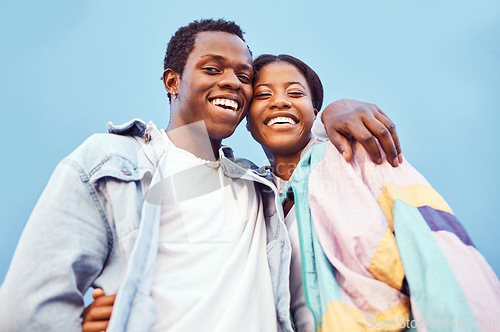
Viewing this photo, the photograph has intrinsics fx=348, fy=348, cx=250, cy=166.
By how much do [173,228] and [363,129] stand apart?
0.53 m

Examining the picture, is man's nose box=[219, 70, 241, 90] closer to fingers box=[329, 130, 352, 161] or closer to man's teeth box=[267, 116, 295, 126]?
man's teeth box=[267, 116, 295, 126]

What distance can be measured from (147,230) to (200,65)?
1.92ft

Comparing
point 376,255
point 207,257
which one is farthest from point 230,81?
point 376,255

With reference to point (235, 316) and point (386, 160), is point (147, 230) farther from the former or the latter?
point (386, 160)

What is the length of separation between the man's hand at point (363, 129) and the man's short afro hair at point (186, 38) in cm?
52

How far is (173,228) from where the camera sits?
872mm

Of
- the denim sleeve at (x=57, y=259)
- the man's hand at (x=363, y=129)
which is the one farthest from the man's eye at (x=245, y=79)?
the denim sleeve at (x=57, y=259)

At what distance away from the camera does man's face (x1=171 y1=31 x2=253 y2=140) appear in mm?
1080

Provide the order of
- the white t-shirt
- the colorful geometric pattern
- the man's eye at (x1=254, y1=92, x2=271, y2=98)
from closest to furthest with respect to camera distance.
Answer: the colorful geometric pattern
the white t-shirt
the man's eye at (x1=254, y1=92, x2=271, y2=98)

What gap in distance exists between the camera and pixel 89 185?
763 mm

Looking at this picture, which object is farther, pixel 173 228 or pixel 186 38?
pixel 186 38

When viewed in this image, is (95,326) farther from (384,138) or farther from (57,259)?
(384,138)

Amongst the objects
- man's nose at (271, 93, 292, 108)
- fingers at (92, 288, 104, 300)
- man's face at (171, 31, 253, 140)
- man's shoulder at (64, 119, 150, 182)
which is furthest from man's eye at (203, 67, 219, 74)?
fingers at (92, 288, 104, 300)

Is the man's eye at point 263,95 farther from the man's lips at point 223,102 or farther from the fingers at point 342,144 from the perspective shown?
the fingers at point 342,144
